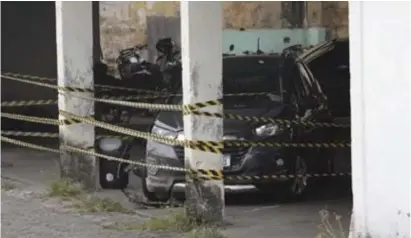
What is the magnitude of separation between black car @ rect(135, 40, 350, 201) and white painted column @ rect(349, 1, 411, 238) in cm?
309

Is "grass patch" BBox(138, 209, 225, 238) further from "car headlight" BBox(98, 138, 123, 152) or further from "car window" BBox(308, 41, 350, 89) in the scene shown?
"car window" BBox(308, 41, 350, 89)

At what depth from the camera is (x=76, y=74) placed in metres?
12.1

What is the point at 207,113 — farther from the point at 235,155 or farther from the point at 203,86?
the point at 235,155

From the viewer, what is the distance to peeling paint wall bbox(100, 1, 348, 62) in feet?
84.4

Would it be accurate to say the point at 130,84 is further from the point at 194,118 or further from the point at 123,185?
the point at 194,118

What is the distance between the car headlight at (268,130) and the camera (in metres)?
10.6

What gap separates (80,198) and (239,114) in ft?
7.23

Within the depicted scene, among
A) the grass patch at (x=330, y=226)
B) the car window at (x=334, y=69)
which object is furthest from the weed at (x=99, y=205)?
the car window at (x=334, y=69)

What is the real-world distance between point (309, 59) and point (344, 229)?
740 cm

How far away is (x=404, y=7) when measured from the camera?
7070 mm

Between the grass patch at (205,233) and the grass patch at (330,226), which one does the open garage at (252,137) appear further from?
the grass patch at (205,233)

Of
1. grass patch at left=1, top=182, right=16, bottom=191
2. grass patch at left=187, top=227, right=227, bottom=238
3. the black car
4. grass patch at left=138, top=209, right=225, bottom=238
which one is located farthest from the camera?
grass patch at left=1, top=182, right=16, bottom=191

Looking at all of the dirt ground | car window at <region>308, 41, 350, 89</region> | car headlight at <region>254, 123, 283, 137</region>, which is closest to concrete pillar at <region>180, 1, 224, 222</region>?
the dirt ground

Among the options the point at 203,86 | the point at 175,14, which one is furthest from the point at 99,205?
the point at 175,14
